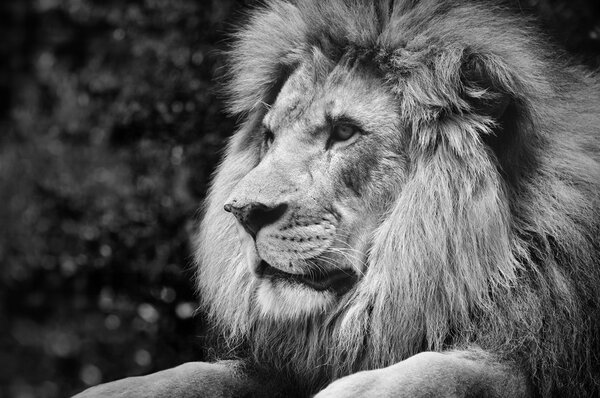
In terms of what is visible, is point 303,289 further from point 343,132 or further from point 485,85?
point 485,85

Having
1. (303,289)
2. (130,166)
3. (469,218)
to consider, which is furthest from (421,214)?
(130,166)

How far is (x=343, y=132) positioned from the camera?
3.01m

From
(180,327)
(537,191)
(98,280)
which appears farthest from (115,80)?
(537,191)

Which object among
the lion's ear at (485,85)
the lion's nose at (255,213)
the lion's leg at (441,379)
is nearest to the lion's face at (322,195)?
the lion's nose at (255,213)

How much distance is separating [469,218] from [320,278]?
51 centimetres

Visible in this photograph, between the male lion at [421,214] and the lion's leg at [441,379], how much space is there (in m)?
0.01

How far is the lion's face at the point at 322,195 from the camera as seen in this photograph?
2.87 metres

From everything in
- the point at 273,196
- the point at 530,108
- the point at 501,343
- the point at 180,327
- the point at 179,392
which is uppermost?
the point at 530,108

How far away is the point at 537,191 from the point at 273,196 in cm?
87

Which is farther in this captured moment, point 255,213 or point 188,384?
point 188,384

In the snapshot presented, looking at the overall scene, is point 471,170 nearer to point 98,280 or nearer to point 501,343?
point 501,343

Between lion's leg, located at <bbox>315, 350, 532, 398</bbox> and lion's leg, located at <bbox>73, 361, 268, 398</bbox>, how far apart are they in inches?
24.2

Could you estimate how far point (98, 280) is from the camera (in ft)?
15.6

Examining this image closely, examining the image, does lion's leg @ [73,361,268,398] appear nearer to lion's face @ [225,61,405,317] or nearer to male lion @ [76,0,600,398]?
male lion @ [76,0,600,398]
